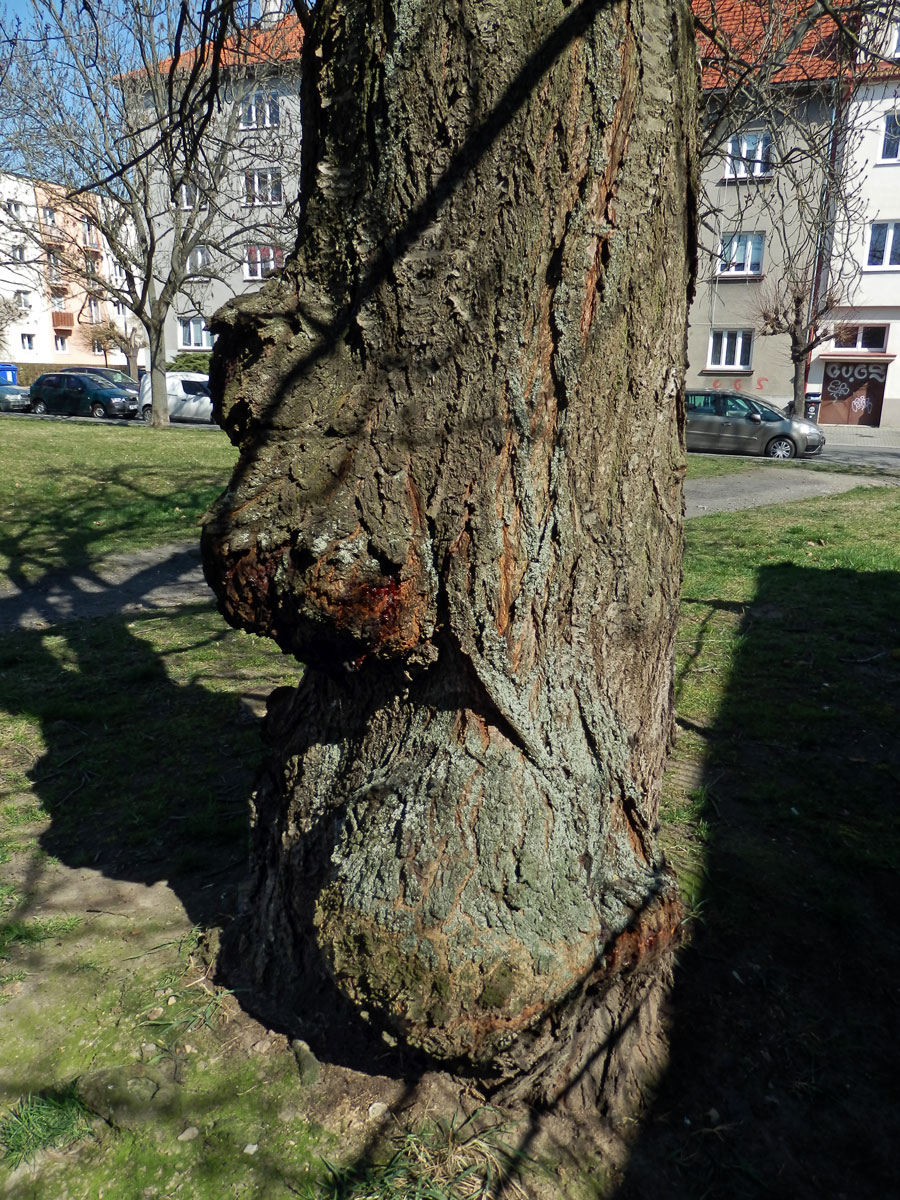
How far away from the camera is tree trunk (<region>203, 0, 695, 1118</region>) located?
195 centimetres

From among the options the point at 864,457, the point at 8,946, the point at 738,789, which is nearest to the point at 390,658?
the point at 8,946

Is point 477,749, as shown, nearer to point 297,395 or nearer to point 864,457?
point 297,395

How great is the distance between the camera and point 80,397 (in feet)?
90.9

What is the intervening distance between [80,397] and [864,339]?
26706mm

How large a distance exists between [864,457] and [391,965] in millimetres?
21421

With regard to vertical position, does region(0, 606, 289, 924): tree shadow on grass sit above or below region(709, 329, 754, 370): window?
below

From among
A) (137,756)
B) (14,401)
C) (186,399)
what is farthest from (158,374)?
(137,756)

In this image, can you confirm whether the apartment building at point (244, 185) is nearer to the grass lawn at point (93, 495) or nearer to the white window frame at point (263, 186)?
the white window frame at point (263, 186)

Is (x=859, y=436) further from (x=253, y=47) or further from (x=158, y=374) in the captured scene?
(x=253, y=47)

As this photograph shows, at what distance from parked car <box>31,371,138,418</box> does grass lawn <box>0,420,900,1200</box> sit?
23.4 meters

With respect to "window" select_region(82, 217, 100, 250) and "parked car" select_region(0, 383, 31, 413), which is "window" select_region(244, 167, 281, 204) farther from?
"parked car" select_region(0, 383, 31, 413)

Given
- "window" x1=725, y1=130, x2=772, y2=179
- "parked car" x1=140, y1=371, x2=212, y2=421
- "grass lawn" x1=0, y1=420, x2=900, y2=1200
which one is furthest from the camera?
"parked car" x1=140, y1=371, x2=212, y2=421

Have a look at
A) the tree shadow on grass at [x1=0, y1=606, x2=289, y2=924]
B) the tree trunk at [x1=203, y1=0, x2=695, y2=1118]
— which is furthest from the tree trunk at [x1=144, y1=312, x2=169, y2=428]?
the tree trunk at [x1=203, y1=0, x2=695, y2=1118]

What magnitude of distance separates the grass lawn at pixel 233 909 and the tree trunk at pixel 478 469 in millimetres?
435
